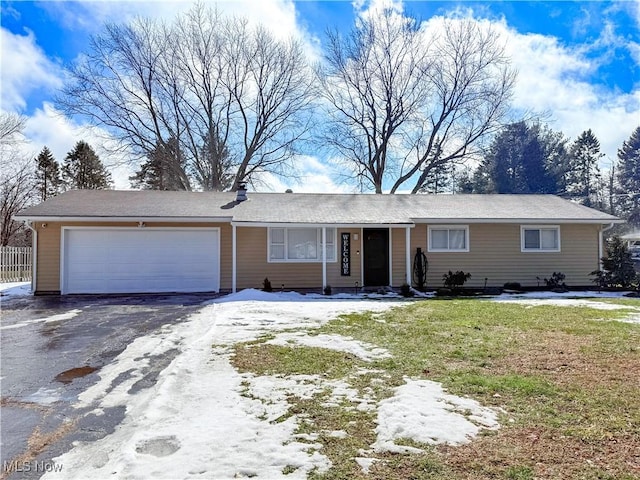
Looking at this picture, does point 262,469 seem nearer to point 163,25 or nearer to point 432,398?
point 432,398

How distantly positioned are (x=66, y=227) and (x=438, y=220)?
11.8 m

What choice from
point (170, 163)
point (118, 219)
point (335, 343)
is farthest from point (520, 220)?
point (170, 163)

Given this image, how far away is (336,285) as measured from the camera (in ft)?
45.4

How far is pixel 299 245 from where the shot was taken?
13773 millimetres

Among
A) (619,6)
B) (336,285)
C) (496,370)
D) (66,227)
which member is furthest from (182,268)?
(619,6)

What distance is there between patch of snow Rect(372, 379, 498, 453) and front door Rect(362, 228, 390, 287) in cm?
1003

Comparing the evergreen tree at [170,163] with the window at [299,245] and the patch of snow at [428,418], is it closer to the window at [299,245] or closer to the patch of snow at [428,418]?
the window at [299,245]

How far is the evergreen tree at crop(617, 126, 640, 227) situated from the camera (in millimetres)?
39312

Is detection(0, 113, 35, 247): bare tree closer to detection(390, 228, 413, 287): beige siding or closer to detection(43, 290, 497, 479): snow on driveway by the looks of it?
detection(390, 228, 413, 287): beige siding

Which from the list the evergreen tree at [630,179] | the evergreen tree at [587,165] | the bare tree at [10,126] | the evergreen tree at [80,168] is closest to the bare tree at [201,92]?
the bare tree at [10,126]

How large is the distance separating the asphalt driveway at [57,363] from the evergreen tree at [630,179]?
43564 millimetres

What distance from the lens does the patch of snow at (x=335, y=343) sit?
5.42 meters

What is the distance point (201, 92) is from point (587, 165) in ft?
115
